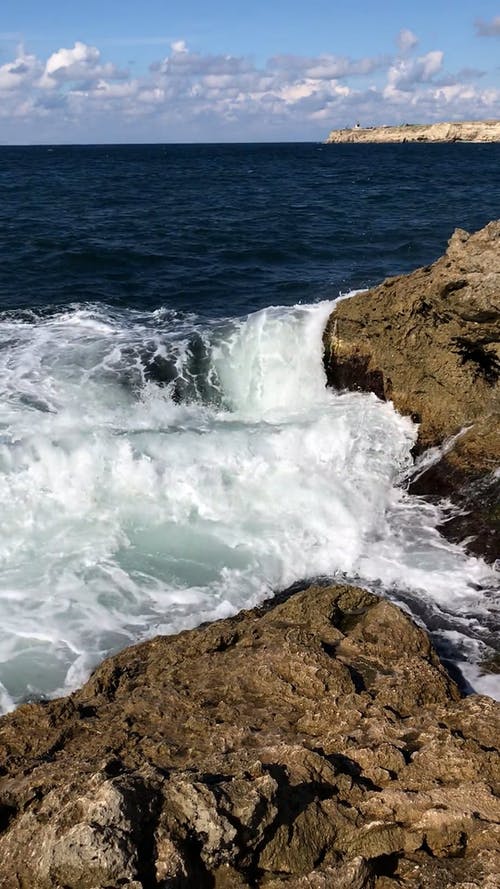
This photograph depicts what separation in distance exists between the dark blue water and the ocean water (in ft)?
0.49

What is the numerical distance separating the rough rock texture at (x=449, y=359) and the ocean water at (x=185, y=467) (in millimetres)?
382

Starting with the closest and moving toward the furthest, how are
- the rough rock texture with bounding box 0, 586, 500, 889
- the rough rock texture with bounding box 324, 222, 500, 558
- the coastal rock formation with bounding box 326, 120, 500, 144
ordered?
the rough rock texture with bounding box 0, 586, 500, 889
the rough rock texture with bounding box 324, 222, 500, 558
the coastal rock formation with bounding box 326, 120, 500, 144

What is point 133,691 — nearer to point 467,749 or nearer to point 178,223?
point 467,749

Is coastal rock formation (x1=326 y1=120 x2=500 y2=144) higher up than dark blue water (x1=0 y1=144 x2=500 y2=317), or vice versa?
coastal rock formation (x1=326 y1=120 x2=500 y2=144)

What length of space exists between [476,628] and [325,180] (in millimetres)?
42496

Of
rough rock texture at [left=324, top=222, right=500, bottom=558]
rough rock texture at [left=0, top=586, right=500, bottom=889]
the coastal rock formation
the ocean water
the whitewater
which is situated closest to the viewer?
rough rock texture at [left=0, top=586, right=500, bottom=889]

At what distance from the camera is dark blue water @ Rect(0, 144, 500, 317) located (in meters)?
17.5

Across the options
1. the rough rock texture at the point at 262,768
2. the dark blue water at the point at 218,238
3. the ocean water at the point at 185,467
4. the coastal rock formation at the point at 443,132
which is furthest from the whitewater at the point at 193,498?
the coastal rock formation at the point at 443,132

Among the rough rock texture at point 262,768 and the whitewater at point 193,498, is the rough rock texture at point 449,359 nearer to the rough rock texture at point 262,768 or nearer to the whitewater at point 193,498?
the whitewater at point 193,498

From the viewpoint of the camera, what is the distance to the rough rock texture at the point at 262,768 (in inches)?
122

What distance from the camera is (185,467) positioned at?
9.66 m

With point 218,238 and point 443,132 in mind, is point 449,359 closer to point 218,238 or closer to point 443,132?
point 218,238

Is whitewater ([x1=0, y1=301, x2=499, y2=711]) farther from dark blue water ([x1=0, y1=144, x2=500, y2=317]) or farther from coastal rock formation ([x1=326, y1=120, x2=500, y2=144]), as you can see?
coastal rock formation ([x1=326, y1=120, x2=500, y2=144])

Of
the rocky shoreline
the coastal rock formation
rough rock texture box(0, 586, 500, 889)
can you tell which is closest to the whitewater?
the rocky shoreline
